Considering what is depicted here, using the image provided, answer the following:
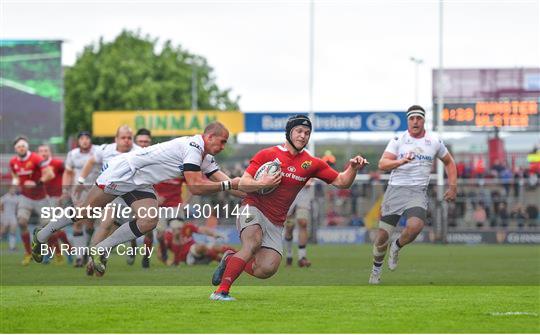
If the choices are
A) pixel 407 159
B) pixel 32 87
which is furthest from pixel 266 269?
pixel 32 87

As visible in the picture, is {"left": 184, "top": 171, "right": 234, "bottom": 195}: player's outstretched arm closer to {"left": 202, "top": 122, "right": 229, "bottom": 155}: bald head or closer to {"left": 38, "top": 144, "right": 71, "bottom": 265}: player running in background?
{"left": 202, "top": 122, "right": 229, "bottom": 155}: bald head

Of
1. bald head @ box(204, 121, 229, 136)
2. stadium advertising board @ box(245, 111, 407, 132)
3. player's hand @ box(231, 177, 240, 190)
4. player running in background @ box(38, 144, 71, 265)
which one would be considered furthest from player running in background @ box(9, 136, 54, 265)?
stadium advertising board @ box(245, 111, 407, 132)

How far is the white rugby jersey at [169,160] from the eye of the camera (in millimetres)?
15250

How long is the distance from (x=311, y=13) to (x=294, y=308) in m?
40.8

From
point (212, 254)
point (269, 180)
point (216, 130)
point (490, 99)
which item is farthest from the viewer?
point (490, 99)

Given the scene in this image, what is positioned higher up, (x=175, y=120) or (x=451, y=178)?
(x=175, y=120)

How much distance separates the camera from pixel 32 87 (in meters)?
55.4

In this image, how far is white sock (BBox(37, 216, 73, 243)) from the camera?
60.0 feet

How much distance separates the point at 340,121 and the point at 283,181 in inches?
1530

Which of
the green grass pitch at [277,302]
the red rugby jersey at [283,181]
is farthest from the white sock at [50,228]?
the red rugby jersey at [283,181]

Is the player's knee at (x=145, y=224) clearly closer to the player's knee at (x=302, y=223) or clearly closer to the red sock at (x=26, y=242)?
the player's knee at (x=302, y=223)

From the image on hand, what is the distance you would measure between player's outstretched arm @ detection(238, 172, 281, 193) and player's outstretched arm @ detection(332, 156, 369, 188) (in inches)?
35.3

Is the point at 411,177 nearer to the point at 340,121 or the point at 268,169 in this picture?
the point at 268,169

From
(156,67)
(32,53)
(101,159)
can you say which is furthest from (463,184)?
(156,67)
